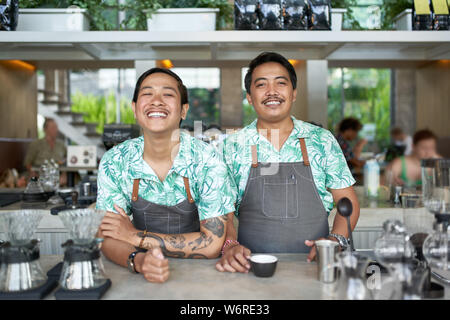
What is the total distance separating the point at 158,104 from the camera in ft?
5.42

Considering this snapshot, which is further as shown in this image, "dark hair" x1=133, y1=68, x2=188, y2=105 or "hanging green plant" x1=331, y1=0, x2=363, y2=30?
"hanging green plant" x1=331, y1=0, x2=363, y2=30

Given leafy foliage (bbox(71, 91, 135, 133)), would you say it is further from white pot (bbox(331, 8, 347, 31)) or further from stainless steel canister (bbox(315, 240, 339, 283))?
stainless steel canister (bbox(315, 240, 339, 283))

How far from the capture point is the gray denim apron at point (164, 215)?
1.72 metres

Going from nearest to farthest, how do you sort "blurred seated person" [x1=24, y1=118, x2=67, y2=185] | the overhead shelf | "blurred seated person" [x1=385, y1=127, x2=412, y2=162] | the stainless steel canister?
the stainless steel canister → the overhead shelf → "blurred seated person" [x1=24, y1=118, x2=67, y2=185] → "blurred seated person" [x1=385, y1=127, x2=412, y2=162]

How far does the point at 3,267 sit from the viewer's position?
1149 mm

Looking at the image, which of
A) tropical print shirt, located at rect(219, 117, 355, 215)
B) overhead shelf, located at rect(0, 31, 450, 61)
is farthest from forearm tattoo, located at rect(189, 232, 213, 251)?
overhead shelf, located at rect(0, 31, 450, 61)

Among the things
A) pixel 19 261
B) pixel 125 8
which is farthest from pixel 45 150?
pixel 19 261

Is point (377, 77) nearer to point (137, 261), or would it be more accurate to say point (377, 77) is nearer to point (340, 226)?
point (340, 226)

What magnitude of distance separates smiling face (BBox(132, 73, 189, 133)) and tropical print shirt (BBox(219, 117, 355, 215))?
40 cm

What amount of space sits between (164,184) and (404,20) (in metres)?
2.11

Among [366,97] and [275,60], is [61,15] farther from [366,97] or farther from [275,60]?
[366,97]

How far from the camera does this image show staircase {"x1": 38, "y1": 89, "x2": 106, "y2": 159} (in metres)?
8.72

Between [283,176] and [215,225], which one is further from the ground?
[283,176]

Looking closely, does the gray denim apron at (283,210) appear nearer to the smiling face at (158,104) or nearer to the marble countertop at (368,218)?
the smiling face at (158,104)
